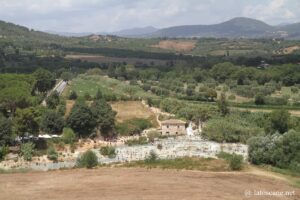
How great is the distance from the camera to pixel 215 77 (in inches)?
4633

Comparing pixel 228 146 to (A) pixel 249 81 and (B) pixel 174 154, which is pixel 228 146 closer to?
(B) pixel 174 154

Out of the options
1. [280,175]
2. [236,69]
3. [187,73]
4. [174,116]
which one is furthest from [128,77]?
[280,175]

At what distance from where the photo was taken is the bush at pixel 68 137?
188 feet

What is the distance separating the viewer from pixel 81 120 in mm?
59938

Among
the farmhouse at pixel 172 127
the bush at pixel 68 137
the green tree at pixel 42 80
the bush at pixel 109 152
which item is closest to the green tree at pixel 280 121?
the farmhouse at pixel 172 127

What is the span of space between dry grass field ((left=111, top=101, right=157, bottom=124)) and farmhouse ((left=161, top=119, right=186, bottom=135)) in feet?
20.1

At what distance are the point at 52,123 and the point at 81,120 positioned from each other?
355cm

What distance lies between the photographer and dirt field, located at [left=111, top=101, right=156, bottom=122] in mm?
71375

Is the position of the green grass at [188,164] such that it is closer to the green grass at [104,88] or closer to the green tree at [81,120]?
the green tree at [81,120]

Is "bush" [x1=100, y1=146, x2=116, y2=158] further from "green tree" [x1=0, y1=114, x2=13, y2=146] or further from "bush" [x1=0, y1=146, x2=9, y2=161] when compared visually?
"green tree" [x1=0, y1=114, x2=13, y2=146]

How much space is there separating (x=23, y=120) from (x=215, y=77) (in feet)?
230

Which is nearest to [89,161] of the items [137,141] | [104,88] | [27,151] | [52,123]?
[27,151]

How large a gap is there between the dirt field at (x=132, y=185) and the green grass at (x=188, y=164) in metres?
2.34

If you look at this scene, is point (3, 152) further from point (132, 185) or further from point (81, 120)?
point (132, 185)
